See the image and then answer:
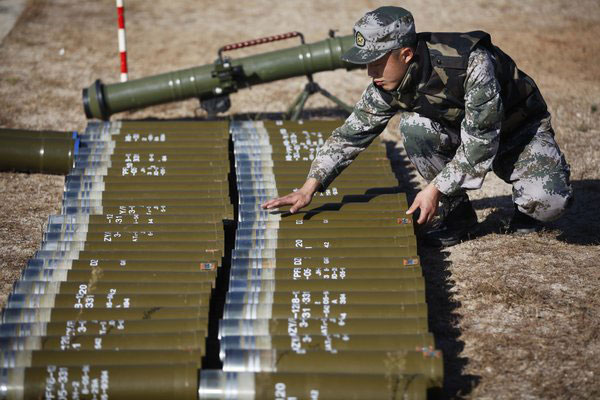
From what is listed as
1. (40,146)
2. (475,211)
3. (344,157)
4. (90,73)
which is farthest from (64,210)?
(90,73)

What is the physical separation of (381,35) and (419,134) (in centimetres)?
121

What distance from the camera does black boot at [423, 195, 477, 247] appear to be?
6.70 meters

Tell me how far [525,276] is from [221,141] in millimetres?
3262

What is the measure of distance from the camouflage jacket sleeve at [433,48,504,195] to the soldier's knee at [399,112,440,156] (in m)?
0.76

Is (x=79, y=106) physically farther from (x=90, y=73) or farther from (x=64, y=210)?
(x=64, y=210)

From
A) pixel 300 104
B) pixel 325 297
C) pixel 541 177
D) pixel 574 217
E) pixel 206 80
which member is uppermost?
pixel 206 80

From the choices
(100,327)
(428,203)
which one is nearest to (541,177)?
(428,203)

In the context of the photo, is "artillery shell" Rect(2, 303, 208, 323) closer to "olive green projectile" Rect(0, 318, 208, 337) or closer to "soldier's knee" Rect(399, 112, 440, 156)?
"olive green projectile" Rect(0, 318, 208, 337)

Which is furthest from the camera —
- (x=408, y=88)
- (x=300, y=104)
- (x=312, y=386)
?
(x=300, y=104)

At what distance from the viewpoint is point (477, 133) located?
5453mm

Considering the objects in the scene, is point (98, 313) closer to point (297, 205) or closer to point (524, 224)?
point (297, 205)

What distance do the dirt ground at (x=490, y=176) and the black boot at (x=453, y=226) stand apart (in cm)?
12

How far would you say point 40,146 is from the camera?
7.86 metres

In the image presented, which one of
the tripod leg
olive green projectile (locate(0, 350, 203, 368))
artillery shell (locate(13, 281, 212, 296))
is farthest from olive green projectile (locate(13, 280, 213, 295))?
the tripod leg
